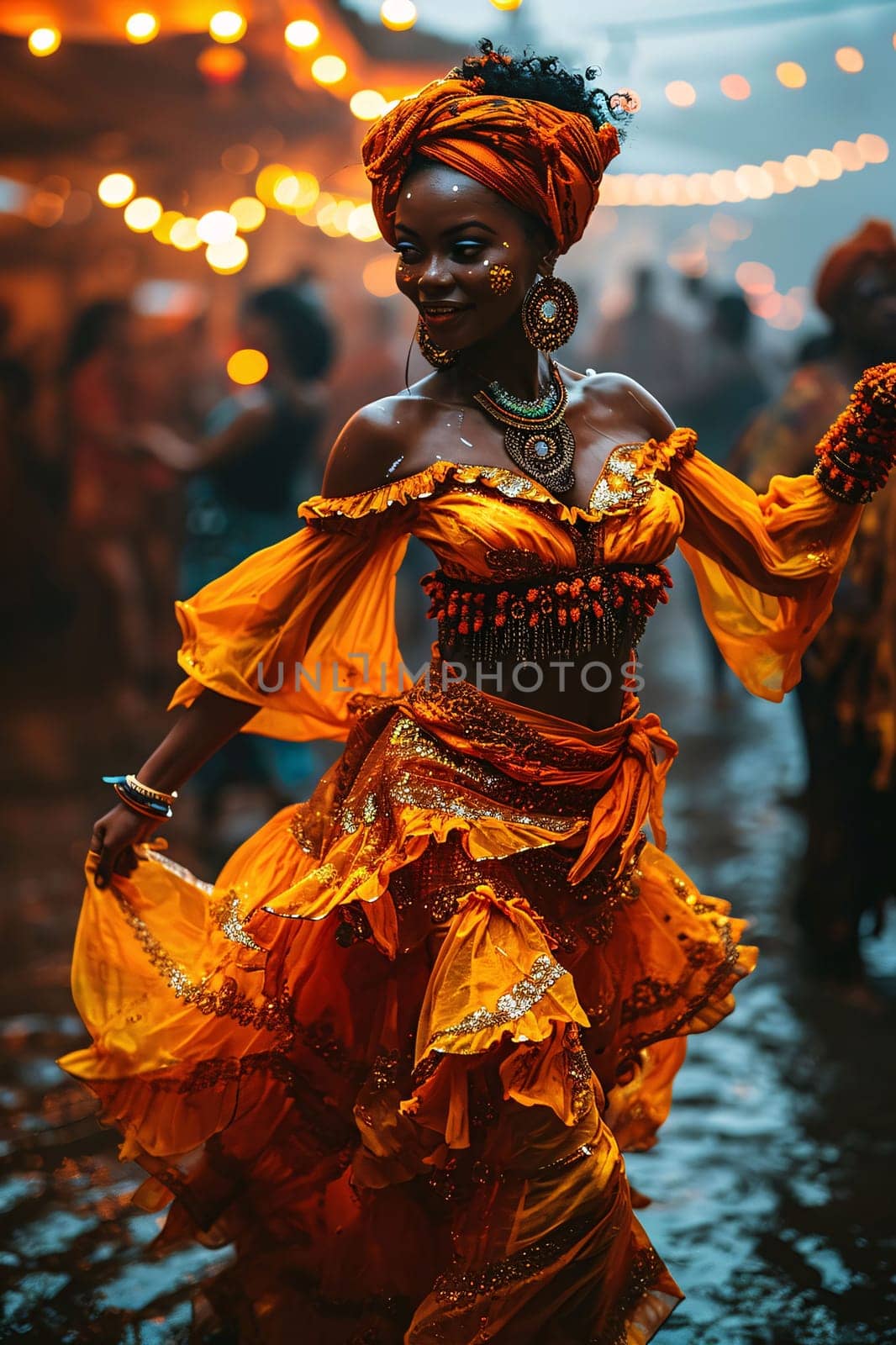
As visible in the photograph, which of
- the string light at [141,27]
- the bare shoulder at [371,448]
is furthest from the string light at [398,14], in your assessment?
the bare shoulder at [371,448]

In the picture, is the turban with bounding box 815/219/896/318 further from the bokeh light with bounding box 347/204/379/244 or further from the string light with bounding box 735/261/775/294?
the string light with bounding box 735/261/775/294

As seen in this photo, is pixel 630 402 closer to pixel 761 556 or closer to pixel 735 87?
pixel 761 556

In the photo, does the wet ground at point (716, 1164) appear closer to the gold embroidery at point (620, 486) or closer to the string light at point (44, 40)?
the gold embroidery at point (620, 486)

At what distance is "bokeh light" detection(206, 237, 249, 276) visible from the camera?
12.9m

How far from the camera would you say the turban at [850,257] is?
4672 millimetres

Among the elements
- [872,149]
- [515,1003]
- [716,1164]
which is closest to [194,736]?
[515,1003]

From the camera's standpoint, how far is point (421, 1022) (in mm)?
2623

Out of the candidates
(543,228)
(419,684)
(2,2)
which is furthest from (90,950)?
(2,2)

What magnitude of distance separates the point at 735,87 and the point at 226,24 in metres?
3.21

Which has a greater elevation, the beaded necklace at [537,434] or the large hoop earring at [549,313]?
the large hoop earring at [549,313]

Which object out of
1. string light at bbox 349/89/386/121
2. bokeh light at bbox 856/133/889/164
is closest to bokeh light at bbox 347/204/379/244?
string light at bbox 349/89/386/121

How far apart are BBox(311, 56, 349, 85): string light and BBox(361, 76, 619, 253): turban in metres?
7.87

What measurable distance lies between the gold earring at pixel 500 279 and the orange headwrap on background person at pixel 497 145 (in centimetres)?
12

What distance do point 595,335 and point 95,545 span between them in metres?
Result: 4.27
